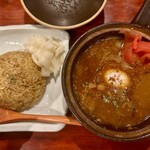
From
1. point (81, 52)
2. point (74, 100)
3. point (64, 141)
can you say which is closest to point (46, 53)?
point (81, 52)

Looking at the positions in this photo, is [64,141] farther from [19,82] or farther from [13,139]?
[19,82]

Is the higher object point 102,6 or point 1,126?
point 102,6

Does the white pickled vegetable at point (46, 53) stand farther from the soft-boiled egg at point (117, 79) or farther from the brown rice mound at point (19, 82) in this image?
the soft-boiled egg at point (117, 79)

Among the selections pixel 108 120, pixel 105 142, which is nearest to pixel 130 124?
pixel 108 120

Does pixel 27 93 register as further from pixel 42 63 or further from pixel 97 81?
pixel 97 81

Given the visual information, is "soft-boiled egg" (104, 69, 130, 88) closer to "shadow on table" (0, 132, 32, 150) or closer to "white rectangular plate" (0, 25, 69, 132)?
"white rectangular plate" (0, 25, 69, 132)

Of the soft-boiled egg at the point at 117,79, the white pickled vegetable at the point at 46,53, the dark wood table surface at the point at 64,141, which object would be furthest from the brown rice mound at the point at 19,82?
the soft-boiled egg at the point at 117,79

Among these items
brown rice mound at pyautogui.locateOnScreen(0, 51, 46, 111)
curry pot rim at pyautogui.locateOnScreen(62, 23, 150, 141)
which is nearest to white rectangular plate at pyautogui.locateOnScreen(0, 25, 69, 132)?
brown rice mound at pyautogui.locateOnScreen(0, 51, 46, 111)
